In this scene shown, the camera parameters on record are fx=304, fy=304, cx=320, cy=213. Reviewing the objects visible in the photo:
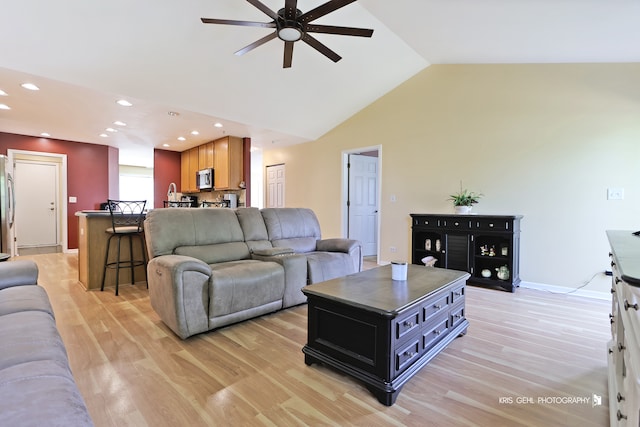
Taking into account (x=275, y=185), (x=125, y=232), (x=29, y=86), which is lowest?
(x=125, y=232)

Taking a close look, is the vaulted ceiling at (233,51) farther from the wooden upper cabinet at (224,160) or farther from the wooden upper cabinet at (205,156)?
the wooden upper cabinet at (205,156)

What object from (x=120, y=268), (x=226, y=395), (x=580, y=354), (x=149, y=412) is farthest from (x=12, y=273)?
(x=580, y=354)

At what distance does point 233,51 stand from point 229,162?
A: 2.58m

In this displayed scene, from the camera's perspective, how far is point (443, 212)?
4.55 meters

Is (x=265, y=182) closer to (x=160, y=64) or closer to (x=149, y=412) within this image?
(x=160, y=64)

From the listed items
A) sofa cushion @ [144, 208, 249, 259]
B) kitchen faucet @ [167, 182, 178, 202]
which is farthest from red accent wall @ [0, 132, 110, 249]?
sofa cushion @ [144, 208, 249, 259]

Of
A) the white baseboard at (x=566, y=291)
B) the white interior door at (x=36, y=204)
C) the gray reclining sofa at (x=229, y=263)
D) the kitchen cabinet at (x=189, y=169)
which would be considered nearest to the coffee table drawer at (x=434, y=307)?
the gray reclining sofa at (x=229, y=263)

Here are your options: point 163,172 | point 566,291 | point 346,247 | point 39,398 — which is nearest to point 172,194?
point 163,172

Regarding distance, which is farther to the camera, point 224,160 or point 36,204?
point 36,204

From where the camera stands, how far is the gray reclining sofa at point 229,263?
2318mm

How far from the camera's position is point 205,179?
6.41m

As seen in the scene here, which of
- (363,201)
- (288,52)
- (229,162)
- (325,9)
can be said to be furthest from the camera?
(363,201)

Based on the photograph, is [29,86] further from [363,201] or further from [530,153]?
[530,153]

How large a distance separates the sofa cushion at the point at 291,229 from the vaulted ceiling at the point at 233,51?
1.81 meters
